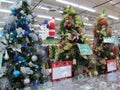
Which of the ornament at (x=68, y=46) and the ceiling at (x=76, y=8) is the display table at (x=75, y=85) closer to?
the ornament at (x=68, y=46)

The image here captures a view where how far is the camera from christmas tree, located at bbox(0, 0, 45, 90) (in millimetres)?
1893

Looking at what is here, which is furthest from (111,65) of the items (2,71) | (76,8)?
(76,8)

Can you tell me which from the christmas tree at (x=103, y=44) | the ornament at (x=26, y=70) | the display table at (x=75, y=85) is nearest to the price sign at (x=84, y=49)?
the display table at (x=75, y=85)

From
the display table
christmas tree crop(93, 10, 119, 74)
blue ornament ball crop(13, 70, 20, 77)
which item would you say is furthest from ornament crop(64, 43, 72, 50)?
blue ornament ball crop(13, 70, 20, 77)

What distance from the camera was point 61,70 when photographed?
2.32 meters

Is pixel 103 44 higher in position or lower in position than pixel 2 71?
higher

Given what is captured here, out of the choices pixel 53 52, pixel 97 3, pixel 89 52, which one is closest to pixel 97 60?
pixel 89 52

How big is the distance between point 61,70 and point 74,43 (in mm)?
475

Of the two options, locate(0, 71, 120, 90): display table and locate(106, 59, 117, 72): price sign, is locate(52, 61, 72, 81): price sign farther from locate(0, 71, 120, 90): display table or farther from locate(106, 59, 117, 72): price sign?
locate(106, 59, 117, 72): price sign

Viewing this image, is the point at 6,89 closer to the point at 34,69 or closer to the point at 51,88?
the point at 34,69

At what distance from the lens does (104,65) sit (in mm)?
3062

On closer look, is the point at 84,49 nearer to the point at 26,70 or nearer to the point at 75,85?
the point at 75,85

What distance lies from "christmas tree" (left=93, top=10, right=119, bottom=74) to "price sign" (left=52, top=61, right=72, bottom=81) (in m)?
0.78

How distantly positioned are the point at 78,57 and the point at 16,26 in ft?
3.33
